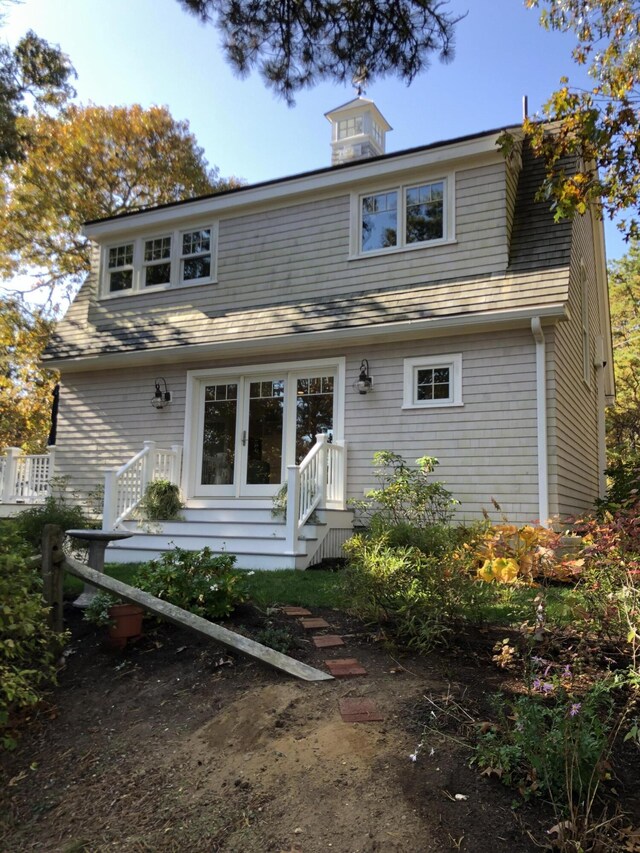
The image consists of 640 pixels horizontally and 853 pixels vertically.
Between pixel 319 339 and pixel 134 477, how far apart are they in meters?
3.37

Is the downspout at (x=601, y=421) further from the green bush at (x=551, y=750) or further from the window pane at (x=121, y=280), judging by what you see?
the green bush at (x=551, y=750)

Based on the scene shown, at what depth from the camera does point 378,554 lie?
4.75m

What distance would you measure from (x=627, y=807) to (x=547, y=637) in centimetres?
145

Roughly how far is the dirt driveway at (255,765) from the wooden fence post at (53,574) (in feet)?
1.40

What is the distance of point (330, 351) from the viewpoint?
9266 mm

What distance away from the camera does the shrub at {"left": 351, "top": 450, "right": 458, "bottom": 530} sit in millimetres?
7246

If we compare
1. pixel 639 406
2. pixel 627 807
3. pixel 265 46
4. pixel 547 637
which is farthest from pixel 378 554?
pixel 639 406

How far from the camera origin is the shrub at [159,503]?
30.0 ft

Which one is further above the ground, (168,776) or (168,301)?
(168,301)

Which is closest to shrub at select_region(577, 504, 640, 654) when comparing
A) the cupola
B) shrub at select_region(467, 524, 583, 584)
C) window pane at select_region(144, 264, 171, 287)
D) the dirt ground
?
shrub at select_region(467, 524, 583, 584)

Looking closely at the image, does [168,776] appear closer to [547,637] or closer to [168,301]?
[547,637]

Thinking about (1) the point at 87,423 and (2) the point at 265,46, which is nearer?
(2) the point at 265,46

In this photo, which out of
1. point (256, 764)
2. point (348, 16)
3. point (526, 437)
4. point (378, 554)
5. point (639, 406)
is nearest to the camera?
point (256, 764)

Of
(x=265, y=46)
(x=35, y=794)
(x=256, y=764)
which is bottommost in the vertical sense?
(x=35, y=794)
